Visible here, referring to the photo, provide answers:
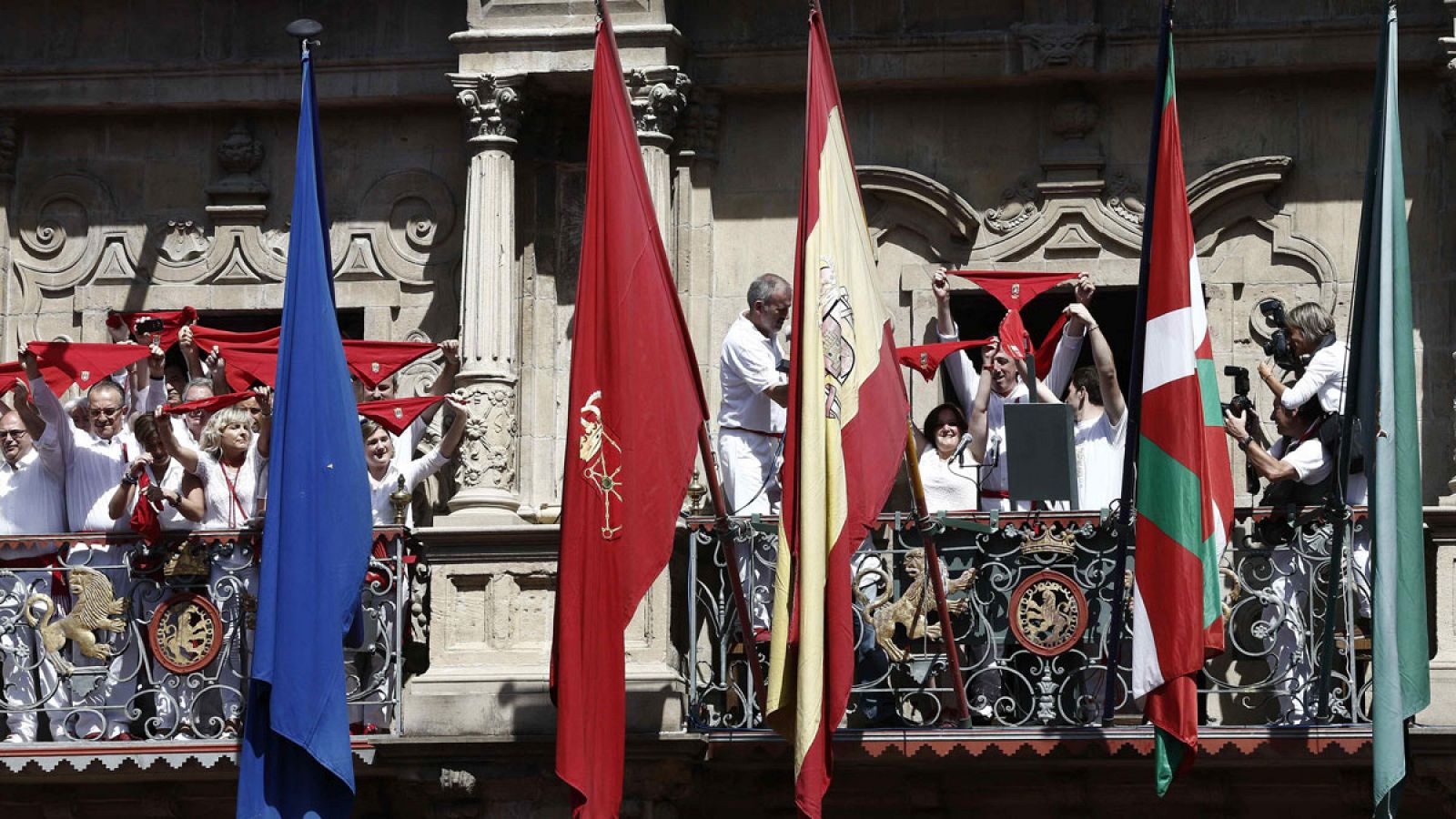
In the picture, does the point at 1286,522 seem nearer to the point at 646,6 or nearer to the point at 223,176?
the point at 646,6

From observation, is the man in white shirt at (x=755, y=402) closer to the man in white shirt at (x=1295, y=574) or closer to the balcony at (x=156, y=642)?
the balcony at (x=156, y=642)

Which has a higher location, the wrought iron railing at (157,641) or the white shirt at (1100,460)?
the white shirt at (1100,460)

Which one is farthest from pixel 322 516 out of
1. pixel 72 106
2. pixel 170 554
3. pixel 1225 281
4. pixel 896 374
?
pixel 1225 281

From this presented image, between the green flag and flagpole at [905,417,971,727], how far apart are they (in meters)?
1.90

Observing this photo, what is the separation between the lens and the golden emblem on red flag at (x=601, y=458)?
48.7 feet

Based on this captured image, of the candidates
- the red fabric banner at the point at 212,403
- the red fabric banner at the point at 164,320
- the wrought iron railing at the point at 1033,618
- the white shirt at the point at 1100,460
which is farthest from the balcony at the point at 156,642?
the white shirt at the point at 1100,460

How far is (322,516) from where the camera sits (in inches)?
600

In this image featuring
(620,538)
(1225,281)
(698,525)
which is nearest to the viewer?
(620,538)

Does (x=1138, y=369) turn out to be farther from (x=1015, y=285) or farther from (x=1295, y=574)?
(x=1015, y=285)

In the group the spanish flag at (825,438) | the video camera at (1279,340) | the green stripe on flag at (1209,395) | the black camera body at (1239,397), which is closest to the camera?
the spanish flag at (825,438)

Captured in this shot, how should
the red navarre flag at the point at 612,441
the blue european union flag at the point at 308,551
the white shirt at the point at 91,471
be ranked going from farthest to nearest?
the white shirt at the point at 91,471, the blue european union flag at the point at 308,551, the red navarre flag at the point at 612,441

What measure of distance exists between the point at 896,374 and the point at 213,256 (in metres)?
4.52

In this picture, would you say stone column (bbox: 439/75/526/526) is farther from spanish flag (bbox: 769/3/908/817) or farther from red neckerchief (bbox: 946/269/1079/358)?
red neckerchief (bbox: 946/269/1079/358)

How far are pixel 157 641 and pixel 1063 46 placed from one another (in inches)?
216
